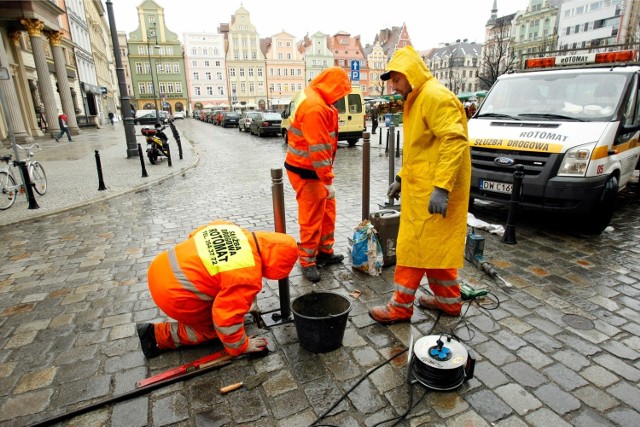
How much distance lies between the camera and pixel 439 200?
102 inches

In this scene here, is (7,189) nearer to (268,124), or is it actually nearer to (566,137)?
(566,137)

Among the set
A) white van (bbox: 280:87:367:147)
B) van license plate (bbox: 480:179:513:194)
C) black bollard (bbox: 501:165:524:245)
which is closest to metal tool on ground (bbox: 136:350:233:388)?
black bollard (bbox: 501:165:524:245)

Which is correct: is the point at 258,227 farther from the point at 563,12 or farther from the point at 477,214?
the point at 563,12

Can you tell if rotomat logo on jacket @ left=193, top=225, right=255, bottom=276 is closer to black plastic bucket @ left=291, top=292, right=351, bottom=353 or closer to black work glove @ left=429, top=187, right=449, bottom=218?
black plastic bucket @ left=291, top=292, right=351, bottom=353

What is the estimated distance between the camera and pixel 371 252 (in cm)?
404

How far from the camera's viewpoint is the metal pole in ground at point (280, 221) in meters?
3.17

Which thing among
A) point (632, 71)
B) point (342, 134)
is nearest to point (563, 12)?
point (342, 134)

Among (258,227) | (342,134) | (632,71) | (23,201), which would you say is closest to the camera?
(632,71)

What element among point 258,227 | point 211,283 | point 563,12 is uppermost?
point 563,12

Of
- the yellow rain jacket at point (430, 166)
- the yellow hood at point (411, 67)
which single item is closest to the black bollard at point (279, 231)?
the yellow rain jacket at point (430, 166)

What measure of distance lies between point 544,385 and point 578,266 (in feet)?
7.62

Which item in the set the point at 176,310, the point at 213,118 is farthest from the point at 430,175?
the point at 213,118

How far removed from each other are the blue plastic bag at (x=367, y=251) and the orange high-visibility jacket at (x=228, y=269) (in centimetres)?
151

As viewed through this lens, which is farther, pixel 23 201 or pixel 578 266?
pixel 23 201
